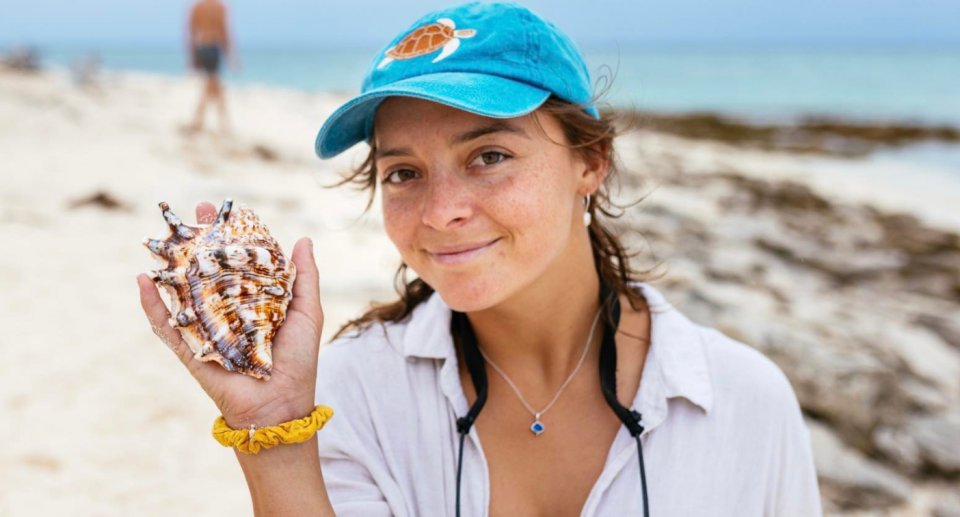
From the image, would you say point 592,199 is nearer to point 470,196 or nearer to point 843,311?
point 470,196

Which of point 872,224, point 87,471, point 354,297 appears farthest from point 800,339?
point 872,224

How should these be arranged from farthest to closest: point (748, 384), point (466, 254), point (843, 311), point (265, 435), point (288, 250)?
point (288, 250) → point (843, 311) → point (748, 384) → point (466, 254) → point (265, 435)

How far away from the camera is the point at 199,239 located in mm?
1475

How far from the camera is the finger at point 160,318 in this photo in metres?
1.46

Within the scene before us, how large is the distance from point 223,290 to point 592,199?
1083 millimetres

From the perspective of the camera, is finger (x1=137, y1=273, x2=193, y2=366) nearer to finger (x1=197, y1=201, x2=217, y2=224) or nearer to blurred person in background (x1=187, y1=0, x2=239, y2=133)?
finger (x1=197, y1=201, x2=217, y2=224)

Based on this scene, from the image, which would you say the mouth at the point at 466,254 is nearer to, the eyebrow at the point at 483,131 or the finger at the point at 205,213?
the eyebrow at the point at 483,131

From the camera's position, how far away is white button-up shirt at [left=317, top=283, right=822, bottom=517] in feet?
5.64

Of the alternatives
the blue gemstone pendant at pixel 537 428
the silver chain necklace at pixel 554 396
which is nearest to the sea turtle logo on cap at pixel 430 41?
the silver chain necklace at pixel 554 396

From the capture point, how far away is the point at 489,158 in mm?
1719

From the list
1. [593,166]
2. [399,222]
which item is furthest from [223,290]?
[593,166]

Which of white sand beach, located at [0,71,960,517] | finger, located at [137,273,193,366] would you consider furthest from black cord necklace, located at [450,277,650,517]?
white sand beach, located at [0,71,960,517]

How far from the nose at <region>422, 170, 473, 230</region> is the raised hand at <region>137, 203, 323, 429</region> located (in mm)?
331

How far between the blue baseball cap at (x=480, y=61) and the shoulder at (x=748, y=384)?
73 cm
